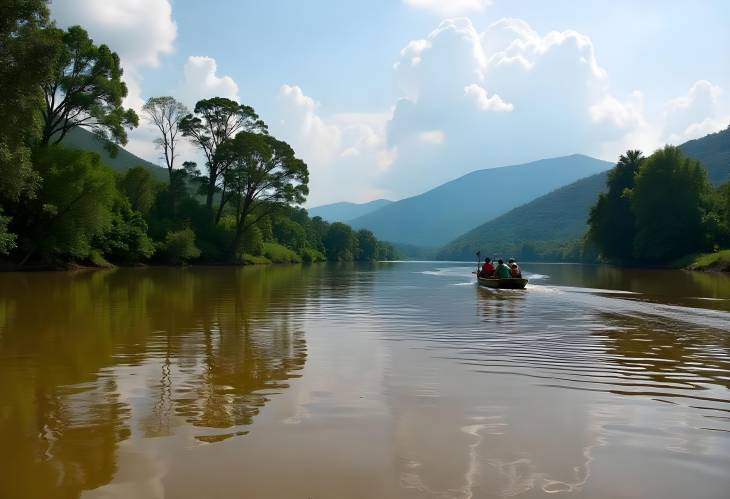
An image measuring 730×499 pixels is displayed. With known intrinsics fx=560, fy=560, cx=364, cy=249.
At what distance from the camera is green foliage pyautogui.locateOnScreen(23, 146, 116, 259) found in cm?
4466

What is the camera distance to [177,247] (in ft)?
213

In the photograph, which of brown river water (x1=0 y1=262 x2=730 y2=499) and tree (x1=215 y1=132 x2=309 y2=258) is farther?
tree (x1=215 y1=132 x2=309 y2=258)

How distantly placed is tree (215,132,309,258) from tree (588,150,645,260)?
49273mm

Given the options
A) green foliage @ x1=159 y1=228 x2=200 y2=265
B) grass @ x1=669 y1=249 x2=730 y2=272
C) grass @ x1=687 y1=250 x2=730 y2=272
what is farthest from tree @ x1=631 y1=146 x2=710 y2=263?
green foliage @ x1=159 y1=228 x2=200 y2=265

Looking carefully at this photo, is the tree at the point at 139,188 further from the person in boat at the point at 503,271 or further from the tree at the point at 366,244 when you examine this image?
the tree at the point at 366,244

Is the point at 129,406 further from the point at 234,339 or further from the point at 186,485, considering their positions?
the point at 234,339

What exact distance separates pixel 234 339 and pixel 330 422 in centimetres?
691

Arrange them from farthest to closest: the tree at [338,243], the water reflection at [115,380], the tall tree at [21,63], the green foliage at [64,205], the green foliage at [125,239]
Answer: the tree at [338,243]
the green foliage at [125,239]
the green foliage at [64,205]
the tall tree at [21,63]
the water reflection at [115,380]

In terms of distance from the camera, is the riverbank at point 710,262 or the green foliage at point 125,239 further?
the riverbank at point 710,262

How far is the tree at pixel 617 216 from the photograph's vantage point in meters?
89.1

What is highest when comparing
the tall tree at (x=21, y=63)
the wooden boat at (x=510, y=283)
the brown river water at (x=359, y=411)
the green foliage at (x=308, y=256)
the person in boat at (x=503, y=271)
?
the tall tree at (x=21, y=63)

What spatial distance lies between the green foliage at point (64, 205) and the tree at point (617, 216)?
2925 inches

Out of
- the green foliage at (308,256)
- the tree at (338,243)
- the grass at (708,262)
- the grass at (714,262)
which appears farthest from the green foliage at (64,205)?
the tree at (338,243)

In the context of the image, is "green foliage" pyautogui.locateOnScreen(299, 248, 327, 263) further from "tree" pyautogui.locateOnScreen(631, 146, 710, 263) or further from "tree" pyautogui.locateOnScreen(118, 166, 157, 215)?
"tree" pyautogui.locateOnScreen(631, 146, 710, 263)
